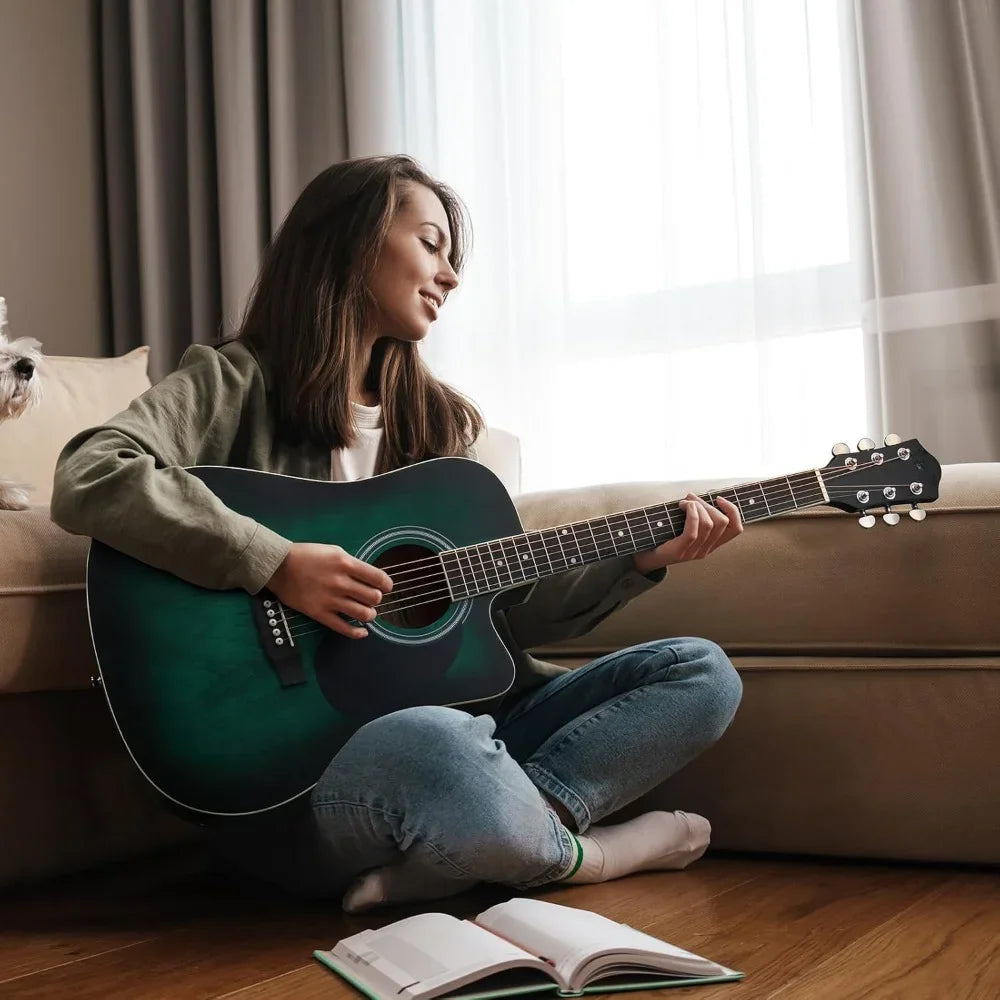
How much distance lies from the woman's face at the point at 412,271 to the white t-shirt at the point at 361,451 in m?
0.12

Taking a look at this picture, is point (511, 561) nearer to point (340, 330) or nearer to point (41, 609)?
point (340, 330)

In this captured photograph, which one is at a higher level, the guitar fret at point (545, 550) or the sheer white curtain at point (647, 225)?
the sheer white curtain at point (647, 225)

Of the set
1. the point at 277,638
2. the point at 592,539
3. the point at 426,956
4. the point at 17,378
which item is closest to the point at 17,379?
the point at 17,378

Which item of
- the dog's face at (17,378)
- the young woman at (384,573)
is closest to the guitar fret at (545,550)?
the young woman at (384,573)

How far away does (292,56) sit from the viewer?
2.87 meters

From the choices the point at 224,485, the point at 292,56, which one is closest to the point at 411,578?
the point at 224,485

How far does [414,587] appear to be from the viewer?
126cm

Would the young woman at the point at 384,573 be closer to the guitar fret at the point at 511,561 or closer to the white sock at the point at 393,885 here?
the white sock at the point at 393,885

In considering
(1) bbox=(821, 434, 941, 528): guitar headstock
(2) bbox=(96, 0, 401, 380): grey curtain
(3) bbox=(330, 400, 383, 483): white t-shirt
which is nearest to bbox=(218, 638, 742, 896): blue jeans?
(1) bbox=(821, 434, 941, 528): guitar headstock

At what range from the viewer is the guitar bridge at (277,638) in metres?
1.18

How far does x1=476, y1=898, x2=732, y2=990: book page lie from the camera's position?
0.94 m

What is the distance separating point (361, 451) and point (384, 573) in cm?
30

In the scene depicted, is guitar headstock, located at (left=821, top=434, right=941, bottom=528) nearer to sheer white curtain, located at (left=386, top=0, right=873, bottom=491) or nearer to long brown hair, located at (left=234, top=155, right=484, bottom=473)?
long brown hair, located at (left=234, top=155, right=484, bottom=473)

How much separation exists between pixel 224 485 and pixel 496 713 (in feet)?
1.51
